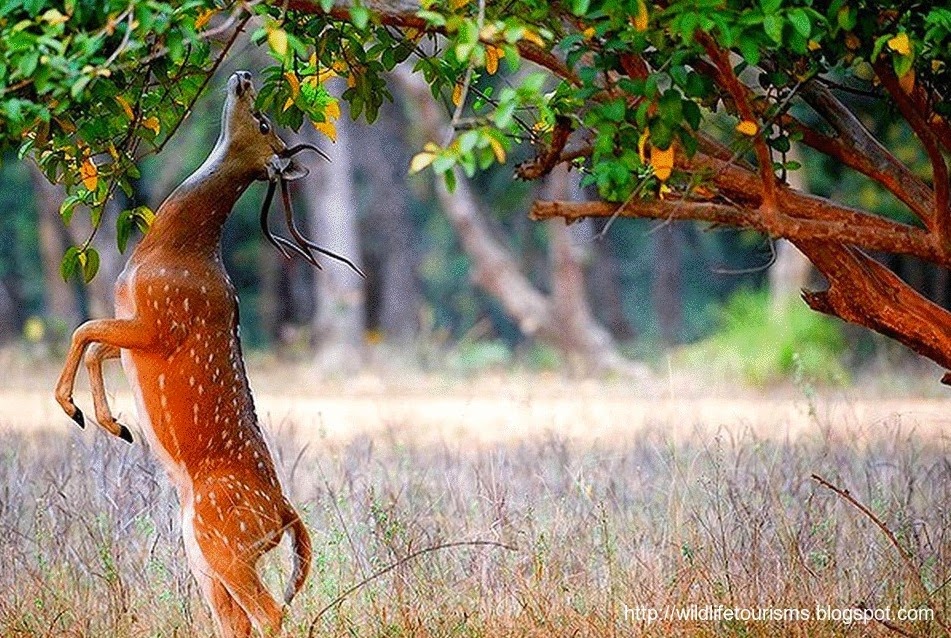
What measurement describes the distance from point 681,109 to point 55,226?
23594 millimetres

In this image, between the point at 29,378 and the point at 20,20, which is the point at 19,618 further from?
the point at 29,378

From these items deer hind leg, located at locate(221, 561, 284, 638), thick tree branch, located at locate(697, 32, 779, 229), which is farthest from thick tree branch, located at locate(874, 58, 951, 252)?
deer hind leg, located at locate(221, 561, 284, 638)

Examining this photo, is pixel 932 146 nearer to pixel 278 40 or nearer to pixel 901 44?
pixel 901 44

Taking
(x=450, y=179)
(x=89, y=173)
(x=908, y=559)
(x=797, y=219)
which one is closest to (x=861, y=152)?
(x=797, y=219)

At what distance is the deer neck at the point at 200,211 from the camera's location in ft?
16.4

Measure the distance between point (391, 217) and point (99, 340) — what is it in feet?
70.7

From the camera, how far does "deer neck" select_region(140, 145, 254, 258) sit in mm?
5000

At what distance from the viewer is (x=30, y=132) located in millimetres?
4980

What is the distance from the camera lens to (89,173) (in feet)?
16.5

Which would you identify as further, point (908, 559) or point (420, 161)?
point (908, 559)

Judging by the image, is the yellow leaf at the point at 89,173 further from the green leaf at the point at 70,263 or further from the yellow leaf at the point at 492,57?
the yellow leaf at the point at 492,57

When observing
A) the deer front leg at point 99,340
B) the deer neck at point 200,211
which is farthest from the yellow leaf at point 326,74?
the deer front leg at point 99,340

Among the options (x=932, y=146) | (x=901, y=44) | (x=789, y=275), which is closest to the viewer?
(x=901, y=44)

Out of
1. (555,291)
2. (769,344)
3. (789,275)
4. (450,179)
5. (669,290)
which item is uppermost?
(450,179)
